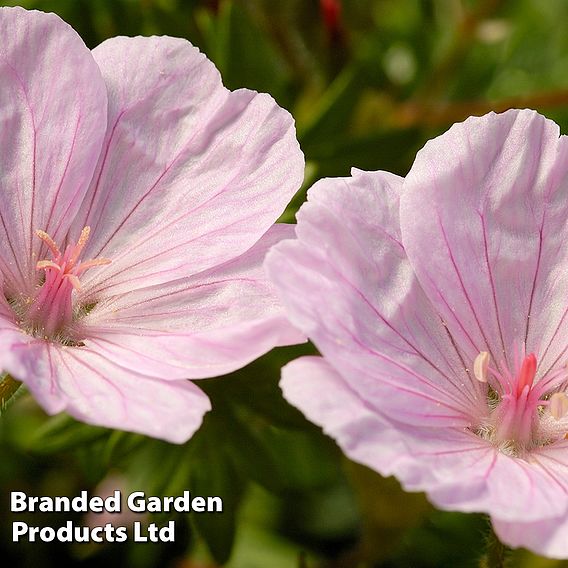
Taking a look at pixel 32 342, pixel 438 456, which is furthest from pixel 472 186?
pixel 32 342

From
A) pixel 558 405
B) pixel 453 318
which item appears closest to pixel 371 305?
pixel 453 318

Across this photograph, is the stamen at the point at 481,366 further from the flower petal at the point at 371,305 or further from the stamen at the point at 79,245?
the stamen at the point at 79,245

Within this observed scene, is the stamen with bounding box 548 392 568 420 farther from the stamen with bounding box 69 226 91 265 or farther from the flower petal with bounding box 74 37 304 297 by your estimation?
the stamen with bounding box 69 226 91 265

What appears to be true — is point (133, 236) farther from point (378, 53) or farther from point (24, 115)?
point (378, 53)

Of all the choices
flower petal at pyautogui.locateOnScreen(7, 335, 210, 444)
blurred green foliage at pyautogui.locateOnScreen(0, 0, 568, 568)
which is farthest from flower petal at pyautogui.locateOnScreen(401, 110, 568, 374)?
flower petal at pyautogui.locateOnScreen(7, 335, 210, 444)

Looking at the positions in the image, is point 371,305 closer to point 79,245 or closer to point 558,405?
point 558,405

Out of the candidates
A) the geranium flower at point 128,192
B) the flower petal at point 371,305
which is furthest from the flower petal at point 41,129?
the flower petal at point 371,305
